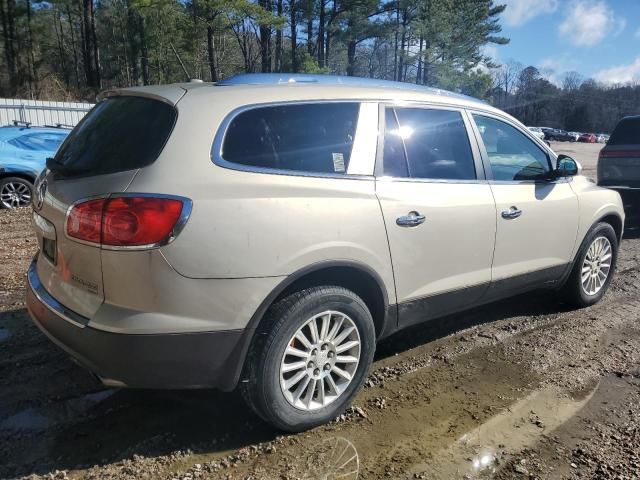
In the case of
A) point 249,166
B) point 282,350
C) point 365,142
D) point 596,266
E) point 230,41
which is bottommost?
point 596,266

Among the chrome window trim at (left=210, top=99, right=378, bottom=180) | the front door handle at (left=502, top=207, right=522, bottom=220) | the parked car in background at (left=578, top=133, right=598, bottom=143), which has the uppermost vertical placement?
the chrome window trim at (left=210, top=99, right=378, bottom=180)

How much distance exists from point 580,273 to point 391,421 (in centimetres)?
257

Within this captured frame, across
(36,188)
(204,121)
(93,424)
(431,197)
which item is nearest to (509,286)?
(431,197)

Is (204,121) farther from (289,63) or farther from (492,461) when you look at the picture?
(289,63)

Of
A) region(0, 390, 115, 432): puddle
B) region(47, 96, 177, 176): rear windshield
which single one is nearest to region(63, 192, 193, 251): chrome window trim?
region(47, 96, 177, 176): rear windshield

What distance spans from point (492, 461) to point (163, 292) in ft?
5.93

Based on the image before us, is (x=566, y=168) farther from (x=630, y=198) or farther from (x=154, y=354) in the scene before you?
(x=630, y=198)

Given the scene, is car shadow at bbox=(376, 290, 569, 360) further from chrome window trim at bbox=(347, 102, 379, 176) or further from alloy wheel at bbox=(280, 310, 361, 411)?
chrome window trim at bbox=(347, 102, 379, 176)

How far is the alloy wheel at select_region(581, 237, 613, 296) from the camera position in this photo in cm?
473

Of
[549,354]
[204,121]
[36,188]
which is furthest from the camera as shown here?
[549,354]

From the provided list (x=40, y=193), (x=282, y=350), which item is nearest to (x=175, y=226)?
(x=282, y=350)

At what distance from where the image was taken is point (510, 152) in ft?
13.5

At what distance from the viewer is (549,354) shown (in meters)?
3.92

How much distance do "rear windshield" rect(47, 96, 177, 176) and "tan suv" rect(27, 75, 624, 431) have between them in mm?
12
